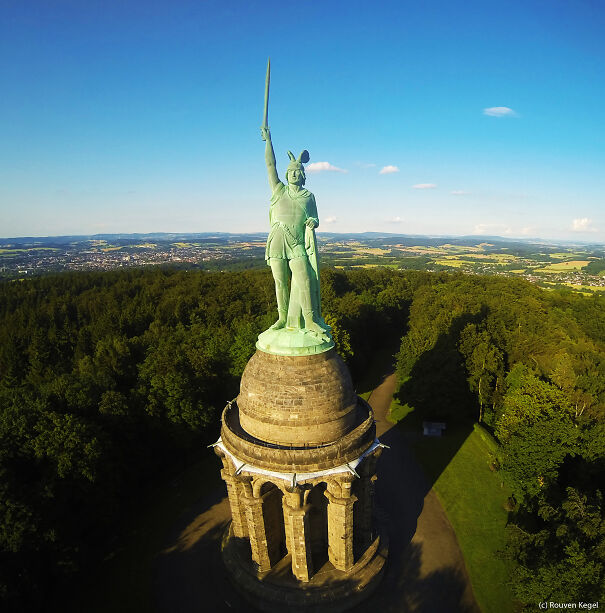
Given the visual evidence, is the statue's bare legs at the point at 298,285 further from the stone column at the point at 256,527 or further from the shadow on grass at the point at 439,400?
the shadow on grass at the point at 439,400

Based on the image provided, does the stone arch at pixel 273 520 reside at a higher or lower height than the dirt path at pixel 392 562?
higher

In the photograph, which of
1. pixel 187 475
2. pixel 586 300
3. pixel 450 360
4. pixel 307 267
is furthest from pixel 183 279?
pixel 586 300

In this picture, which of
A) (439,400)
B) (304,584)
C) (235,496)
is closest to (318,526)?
(304,584)

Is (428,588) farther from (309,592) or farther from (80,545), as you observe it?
(80,545)

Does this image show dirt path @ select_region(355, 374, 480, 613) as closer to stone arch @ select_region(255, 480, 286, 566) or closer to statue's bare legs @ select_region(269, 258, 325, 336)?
stone arch @ select_region(255, 480, 286, 566)

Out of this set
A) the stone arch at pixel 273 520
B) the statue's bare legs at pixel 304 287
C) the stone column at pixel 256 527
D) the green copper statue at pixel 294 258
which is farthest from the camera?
the stone arch at pixel 273 520

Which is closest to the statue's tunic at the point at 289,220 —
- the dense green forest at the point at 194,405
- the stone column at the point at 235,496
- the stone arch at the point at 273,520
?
the stone column at the point at 235,496

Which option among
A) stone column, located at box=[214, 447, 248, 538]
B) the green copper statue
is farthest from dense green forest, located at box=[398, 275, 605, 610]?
the green copper statue
